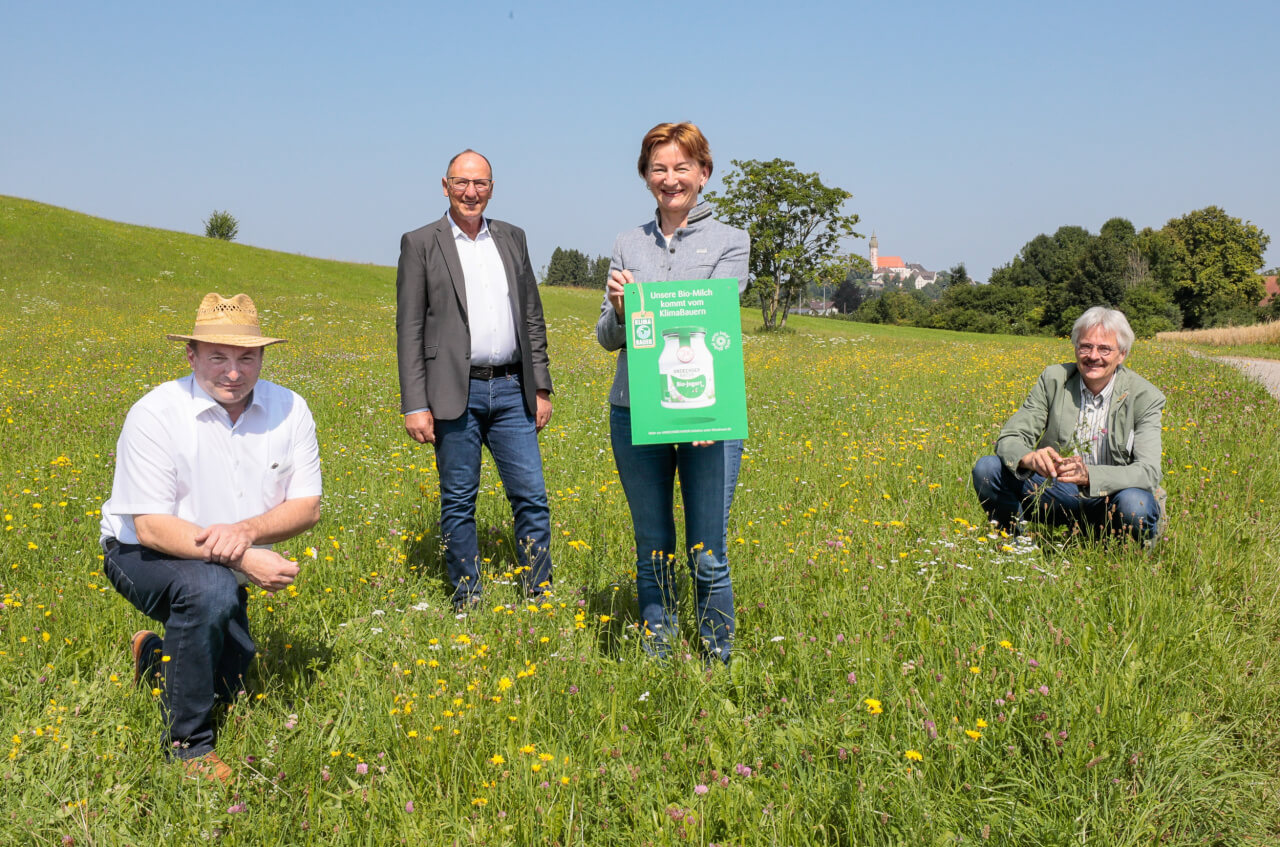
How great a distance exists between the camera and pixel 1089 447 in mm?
4609

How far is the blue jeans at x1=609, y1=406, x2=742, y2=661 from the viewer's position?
3.46 m

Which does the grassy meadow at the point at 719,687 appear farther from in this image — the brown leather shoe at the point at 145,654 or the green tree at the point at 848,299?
the green tree at the point at 848,299

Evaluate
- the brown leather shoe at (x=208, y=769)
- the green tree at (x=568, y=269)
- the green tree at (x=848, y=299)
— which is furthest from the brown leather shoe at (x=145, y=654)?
the green tree at (x=848, y=299)

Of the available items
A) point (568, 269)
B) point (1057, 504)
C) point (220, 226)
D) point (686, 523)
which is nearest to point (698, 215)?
point (686, 523)

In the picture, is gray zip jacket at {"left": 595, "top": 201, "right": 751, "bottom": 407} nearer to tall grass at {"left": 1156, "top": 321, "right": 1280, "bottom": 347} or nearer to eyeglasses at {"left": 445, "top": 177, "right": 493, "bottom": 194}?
eyeglasses at {"left": 445, "top": 177, "right": 493, "bottom": 194}

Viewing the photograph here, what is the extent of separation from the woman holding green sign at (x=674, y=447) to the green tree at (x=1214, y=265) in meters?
79.4

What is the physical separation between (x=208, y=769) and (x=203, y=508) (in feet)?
3.17

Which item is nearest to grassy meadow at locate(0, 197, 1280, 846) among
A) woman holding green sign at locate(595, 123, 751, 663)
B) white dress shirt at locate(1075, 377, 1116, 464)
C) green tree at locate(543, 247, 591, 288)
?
woman holding green sign at locate(595, 123, 751, 663)

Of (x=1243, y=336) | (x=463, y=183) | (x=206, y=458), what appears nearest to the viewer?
(x=206, y=458)

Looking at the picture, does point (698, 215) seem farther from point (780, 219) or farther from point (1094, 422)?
point (780, 219)

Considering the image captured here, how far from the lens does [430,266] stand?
445cm

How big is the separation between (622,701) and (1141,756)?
1.85 meters

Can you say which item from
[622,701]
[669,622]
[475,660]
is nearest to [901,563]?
[669,622]

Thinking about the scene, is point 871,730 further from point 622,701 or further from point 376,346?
point 376,346
